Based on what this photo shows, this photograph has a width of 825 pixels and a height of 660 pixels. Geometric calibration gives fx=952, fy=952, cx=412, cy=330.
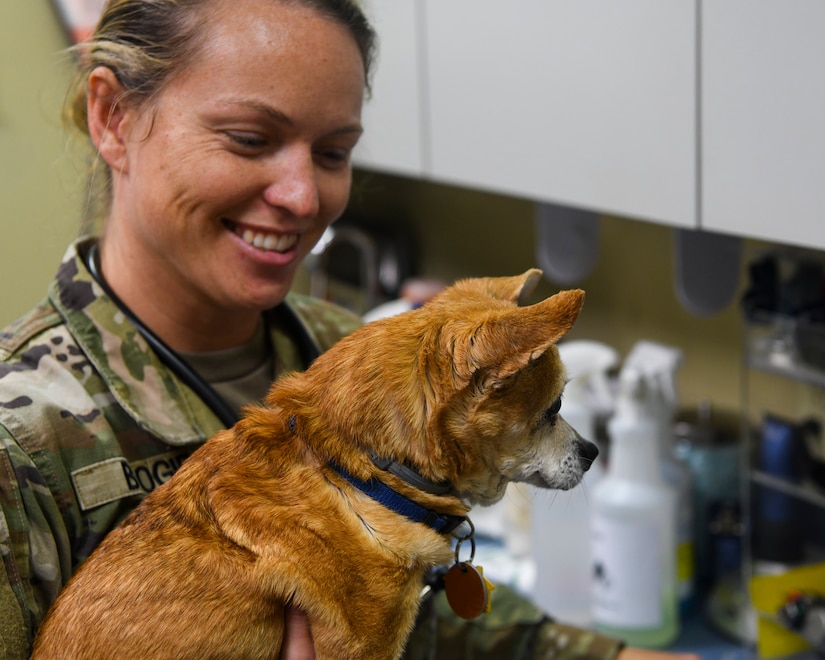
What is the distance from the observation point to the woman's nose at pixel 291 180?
1.03 metres

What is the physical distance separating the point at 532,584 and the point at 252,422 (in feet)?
3.08

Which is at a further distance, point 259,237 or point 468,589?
point 259,237

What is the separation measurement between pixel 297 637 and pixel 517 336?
0.34m

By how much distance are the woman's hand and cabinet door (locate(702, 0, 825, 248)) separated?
0.69 m

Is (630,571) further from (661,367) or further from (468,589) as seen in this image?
(468,589)

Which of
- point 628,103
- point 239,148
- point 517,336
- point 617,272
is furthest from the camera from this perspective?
point 617,272

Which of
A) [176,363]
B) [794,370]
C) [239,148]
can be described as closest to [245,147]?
[239,148]

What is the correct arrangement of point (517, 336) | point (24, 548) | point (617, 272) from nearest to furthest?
point (517, 336) → point (24, 548) → point (617, 272)

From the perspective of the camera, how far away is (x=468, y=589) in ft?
3.13

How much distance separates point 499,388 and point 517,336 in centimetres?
8

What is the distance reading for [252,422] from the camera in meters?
0.90

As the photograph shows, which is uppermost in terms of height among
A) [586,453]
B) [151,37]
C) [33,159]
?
[151,37]

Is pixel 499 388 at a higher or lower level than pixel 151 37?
lower

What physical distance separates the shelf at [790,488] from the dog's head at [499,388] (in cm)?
67
